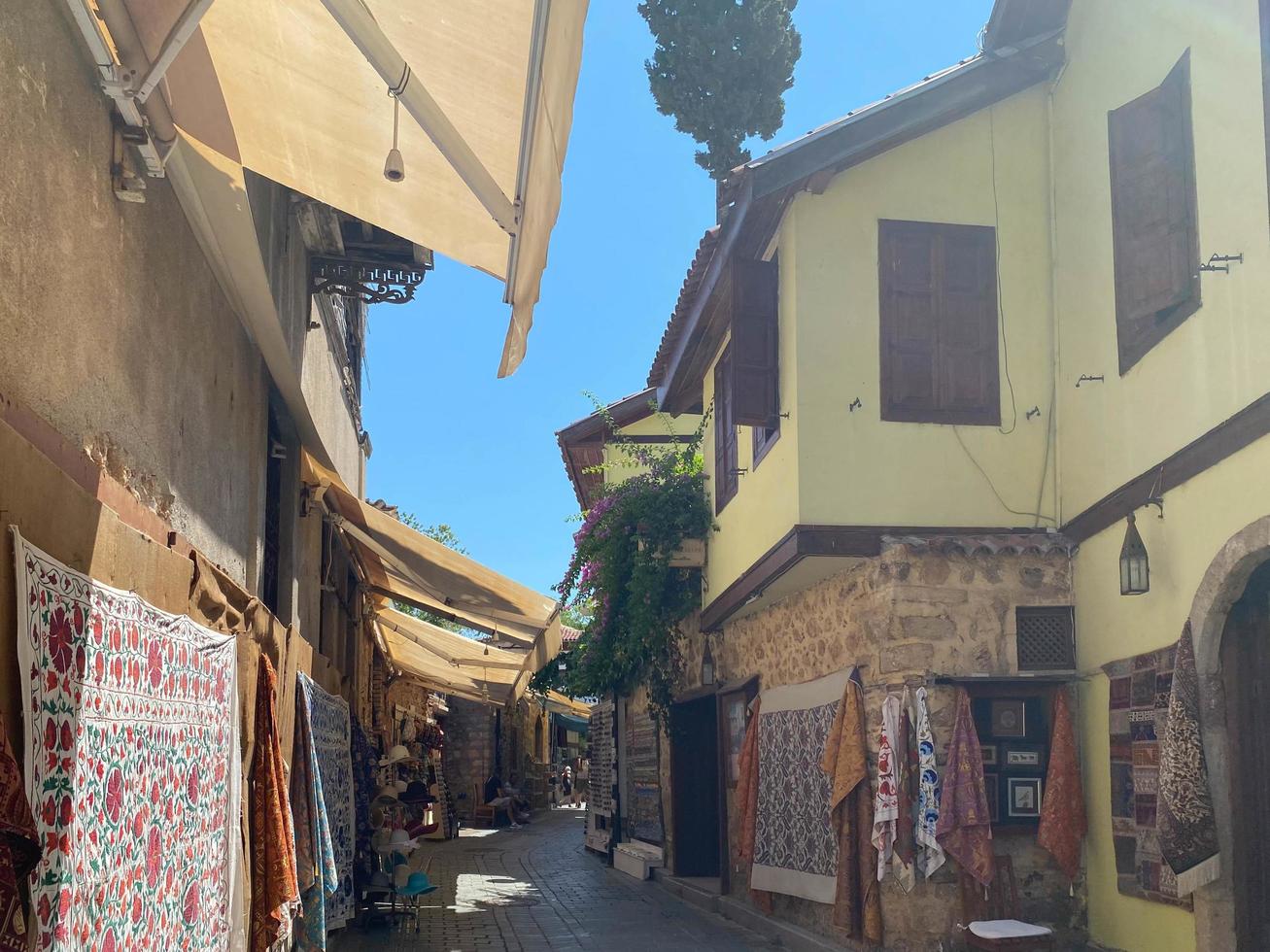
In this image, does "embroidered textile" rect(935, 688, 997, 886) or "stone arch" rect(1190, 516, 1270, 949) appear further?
"embroidered textile" rect(935, 688, 997, 886)

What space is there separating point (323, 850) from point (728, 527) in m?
5.96

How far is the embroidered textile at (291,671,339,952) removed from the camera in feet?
25.8

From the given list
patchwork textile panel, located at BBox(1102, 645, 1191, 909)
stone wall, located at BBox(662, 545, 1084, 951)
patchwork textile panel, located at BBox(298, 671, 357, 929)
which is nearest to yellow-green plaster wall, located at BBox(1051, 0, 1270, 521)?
stone wall, located at BBox(662, 545, 1084, 951)

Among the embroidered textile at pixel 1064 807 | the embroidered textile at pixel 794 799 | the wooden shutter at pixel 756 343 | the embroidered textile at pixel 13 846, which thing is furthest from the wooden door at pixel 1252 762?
the embroidered textile at pixel 13 846

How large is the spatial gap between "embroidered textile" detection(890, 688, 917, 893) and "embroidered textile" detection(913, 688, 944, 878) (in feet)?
0.15

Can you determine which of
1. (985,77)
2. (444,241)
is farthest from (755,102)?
(444,241)

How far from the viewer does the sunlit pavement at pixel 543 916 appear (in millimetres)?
11508

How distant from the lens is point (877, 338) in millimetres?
9633

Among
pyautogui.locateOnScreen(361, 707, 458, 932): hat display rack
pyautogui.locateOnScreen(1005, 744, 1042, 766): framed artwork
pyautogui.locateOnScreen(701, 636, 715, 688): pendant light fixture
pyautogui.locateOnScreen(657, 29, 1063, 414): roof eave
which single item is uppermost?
pyautogui.locateOnScreen(657, 29, 1063, 414): roof eave

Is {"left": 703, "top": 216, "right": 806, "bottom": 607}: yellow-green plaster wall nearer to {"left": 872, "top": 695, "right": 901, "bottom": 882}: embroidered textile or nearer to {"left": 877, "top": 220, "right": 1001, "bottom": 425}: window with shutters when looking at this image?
{"left": 877, "top": 220, "right": 1001, "bottom": 425}: window with shutters

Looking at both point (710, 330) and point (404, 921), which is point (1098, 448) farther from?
point (404, 921)

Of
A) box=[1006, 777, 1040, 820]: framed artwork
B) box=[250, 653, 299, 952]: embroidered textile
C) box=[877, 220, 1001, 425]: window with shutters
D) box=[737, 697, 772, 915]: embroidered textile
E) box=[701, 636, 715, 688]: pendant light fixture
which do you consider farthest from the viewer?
box=[701, 636, 715, 688]: pendant light fixture

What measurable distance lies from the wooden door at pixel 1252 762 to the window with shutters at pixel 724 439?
5.69 meters

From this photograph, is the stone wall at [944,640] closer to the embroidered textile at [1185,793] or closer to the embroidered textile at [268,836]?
the embroidered textile at [1185,793]
